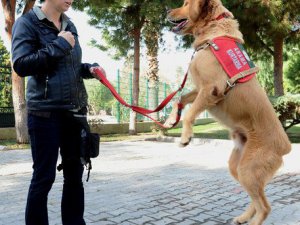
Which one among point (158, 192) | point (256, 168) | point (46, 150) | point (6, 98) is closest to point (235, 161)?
point (256, 168)

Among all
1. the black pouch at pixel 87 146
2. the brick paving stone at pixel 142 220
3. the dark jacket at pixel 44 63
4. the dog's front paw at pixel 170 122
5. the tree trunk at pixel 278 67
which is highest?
the tree trunk at pixel 278 67

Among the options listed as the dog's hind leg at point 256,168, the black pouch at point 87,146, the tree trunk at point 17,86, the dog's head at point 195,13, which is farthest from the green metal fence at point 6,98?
the dog's hind leg at point 256,168

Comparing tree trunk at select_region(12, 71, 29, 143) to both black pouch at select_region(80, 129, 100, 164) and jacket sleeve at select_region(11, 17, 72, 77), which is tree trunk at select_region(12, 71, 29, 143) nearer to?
black pouch at select_region(80, 129, 100, 164)

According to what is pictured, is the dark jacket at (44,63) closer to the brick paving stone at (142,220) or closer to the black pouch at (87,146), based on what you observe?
the black pouch at (87,146)

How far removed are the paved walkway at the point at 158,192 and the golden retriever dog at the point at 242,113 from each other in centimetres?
101

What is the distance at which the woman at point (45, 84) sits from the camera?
2727 mm

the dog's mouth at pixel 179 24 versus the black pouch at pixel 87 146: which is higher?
the dog's mouth at pixel 179 24

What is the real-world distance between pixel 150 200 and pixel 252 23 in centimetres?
1197

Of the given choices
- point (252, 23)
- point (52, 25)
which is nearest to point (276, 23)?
point (252, 23)

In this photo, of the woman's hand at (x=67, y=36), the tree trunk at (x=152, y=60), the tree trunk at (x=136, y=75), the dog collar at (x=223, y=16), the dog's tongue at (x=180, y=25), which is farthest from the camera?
the tree trunk at (x=152, y=60)

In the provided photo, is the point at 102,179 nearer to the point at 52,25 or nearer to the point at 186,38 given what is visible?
the point at 52,25

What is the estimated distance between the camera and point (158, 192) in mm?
5504

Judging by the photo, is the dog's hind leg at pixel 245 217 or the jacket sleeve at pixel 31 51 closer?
the jacket sleeve at pixel 31 51

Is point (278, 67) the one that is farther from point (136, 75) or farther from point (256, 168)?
point (256, 168)
